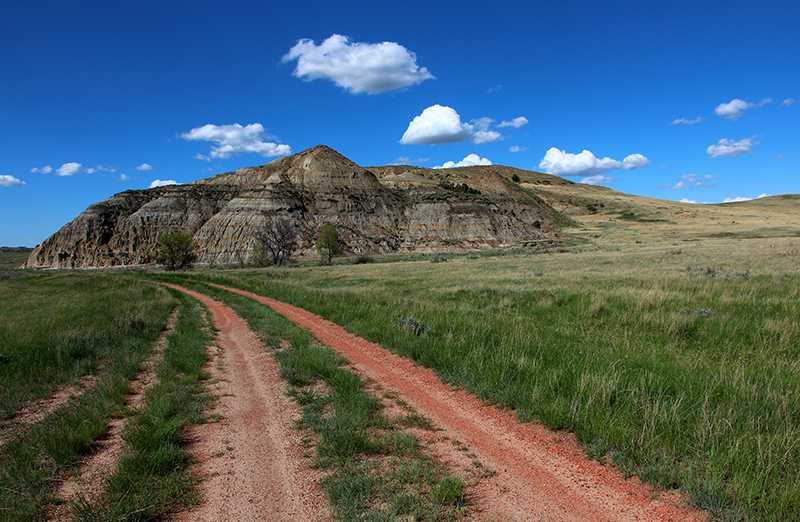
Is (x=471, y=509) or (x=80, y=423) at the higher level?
(x=80, y=423)

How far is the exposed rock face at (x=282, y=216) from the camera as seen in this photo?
79.8 m

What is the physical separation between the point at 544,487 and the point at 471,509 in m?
0.91

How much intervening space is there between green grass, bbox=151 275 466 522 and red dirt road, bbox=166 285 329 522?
0.80ft

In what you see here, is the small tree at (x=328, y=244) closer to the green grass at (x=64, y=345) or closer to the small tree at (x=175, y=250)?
the small tree at (x=175, y=250)

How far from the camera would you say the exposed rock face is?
79.8m

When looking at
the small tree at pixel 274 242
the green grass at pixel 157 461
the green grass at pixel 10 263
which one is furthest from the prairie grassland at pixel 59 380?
the green grass at pixel 10 263

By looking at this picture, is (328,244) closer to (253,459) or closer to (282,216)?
(282,216)

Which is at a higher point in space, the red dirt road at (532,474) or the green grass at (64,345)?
the green grass at (64,345)

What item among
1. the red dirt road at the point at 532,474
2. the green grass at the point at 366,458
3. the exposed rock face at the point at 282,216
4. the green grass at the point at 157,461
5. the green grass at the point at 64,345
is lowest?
the red dirt road at the point at 532,474

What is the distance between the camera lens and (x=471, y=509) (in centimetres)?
357

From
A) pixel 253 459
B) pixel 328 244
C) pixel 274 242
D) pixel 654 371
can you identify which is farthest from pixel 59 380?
pixel 274 242

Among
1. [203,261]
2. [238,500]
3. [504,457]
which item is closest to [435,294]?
[504,457]

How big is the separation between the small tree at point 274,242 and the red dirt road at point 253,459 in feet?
185

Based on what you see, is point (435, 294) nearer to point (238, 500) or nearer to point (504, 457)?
point (504, 457)
